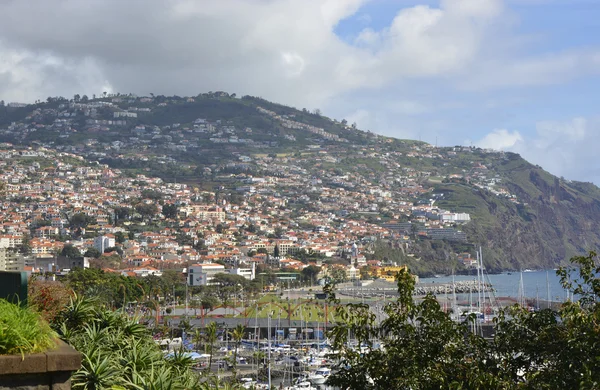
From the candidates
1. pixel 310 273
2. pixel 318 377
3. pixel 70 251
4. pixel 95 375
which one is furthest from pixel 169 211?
pixel 95 375

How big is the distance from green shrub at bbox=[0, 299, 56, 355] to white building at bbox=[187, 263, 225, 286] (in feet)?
274

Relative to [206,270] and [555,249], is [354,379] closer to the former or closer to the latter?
[206,270]

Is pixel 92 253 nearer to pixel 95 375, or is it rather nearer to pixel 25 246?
pixel 25 246


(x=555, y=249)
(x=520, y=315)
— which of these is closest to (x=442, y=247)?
(x=555, y=249)

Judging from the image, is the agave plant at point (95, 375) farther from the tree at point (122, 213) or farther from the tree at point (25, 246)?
the tree at point (122, 213)

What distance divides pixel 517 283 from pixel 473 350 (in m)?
125

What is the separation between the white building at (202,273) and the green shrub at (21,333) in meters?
83.4

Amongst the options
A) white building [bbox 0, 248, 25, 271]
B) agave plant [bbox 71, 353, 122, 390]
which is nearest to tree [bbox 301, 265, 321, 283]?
white building [bbox 0, 248, 25, 271]

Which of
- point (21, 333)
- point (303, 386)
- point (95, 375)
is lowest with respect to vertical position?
point (303, 386)

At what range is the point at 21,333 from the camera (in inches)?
178

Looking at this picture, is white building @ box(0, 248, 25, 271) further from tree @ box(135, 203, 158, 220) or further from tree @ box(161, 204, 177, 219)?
tree @ box(161, 204, 177, 219)

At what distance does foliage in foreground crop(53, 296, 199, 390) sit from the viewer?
21.7 ft

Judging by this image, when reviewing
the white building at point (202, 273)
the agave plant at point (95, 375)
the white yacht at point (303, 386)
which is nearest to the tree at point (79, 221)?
the white building at point (202, 273)

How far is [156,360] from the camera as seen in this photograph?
7.82 meters
